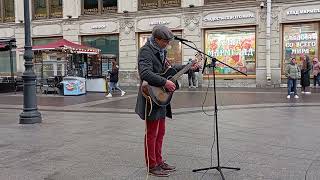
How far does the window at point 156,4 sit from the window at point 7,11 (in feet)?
34.6

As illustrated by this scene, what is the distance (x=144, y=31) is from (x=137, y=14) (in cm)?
116

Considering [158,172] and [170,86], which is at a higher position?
[170,86]

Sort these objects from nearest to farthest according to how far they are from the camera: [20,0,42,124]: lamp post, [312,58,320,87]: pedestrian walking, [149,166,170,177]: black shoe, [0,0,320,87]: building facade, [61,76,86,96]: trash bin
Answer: [149,166,170,177]: black shoe
[20,0,42,124]: lamp post
[61,76,86,96]: trash bin
[312,58,320,87]: pedestrian walking
[0,0,320,87]: building facade

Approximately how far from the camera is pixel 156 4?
24391 mm

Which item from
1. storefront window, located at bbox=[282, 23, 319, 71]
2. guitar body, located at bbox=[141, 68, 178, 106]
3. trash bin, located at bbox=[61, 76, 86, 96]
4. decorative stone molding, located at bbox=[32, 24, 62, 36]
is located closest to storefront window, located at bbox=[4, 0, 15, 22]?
decorative stone molding, located at bbox=[32, 24, 62, 36]

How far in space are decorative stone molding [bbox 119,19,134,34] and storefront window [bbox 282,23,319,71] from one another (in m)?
8.98

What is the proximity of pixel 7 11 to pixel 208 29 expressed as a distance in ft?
51.0

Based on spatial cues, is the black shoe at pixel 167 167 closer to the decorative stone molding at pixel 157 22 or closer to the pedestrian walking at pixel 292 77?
the pedestrian walking at pixel 292 77

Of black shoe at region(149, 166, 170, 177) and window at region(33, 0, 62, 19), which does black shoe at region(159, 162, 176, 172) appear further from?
window at region(33, 0, 62, 19)

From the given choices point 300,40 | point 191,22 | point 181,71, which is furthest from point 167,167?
point 191,22

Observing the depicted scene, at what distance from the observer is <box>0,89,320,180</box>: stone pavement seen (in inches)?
200

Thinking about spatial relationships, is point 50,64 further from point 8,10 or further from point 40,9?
point 8,10

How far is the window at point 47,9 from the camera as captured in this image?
1081 inches

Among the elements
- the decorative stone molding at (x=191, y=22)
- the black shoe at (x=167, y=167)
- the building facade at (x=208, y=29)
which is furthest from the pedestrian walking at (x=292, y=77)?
the black shoe at (x=167, y=167)
